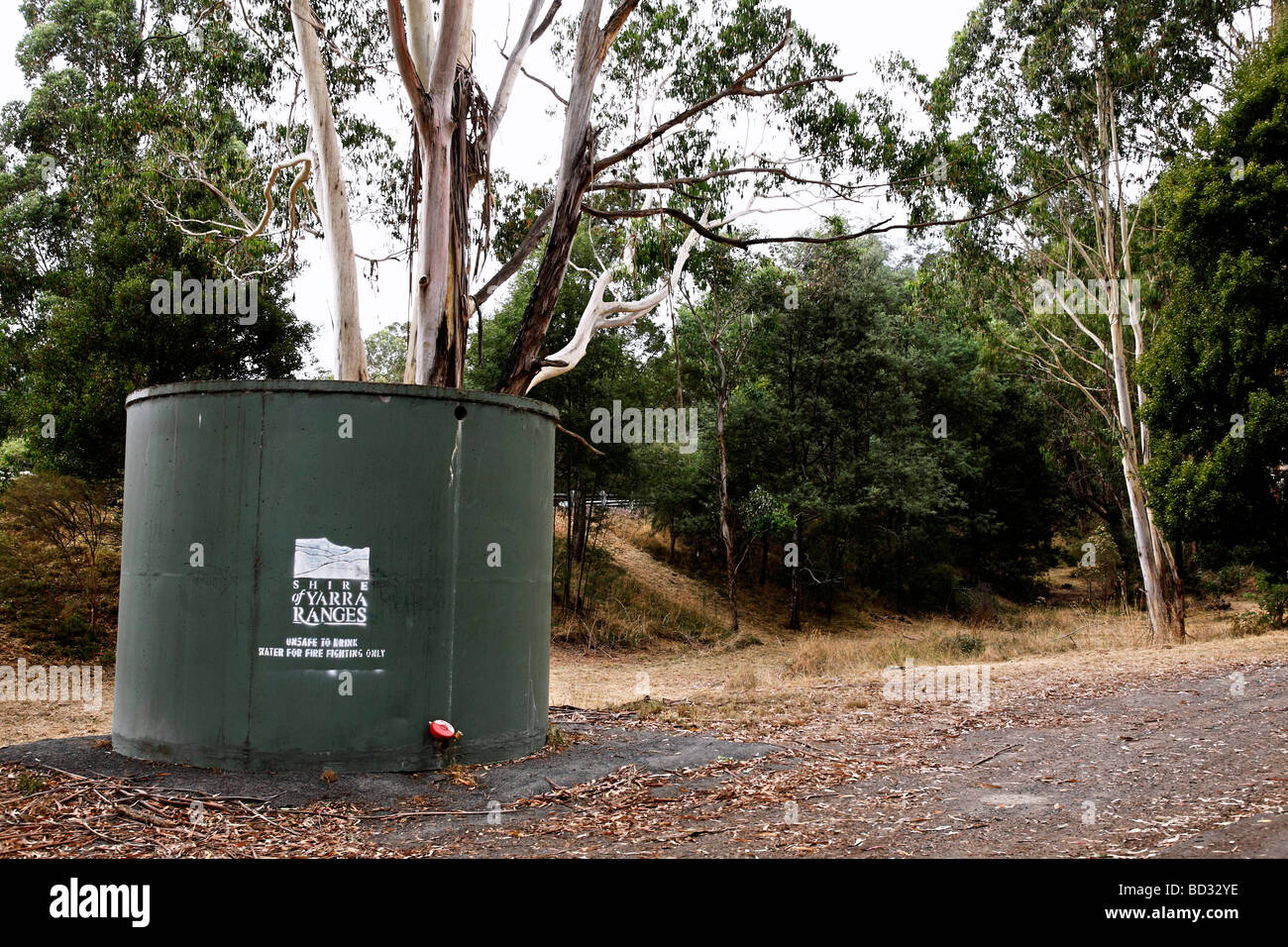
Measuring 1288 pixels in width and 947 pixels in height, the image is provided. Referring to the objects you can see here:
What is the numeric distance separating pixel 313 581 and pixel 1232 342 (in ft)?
42.0

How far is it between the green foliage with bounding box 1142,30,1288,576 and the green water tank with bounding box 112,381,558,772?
36.8 feet

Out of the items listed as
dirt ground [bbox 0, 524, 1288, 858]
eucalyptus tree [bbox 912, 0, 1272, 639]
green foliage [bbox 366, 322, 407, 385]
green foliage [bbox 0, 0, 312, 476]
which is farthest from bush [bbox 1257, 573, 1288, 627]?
green foliage [bbox 366, 322, 407, 385]

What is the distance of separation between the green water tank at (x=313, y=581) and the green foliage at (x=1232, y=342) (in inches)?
441

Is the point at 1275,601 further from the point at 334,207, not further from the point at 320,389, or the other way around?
the point at 320,389

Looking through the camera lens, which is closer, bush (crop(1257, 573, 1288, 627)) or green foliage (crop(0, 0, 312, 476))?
green foliage (crop(0, 0, 312, 476))

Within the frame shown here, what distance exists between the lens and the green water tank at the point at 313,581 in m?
6.57

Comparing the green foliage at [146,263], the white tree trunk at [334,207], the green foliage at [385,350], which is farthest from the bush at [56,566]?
the green foliage at [385,350]

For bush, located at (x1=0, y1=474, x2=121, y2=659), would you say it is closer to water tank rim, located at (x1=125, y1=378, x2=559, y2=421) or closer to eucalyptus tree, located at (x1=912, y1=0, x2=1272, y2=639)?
water tank rim, located at (x1=125, y1=378, x2=559, y2=421)

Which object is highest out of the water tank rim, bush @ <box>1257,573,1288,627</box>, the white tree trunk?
the white tree trunk

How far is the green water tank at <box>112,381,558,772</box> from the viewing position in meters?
6.57

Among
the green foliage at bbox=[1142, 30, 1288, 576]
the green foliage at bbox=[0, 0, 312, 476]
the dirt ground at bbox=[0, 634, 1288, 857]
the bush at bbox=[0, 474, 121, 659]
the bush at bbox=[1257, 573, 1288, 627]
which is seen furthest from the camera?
the bush at bbox=[1257, 573, 1288, 627]

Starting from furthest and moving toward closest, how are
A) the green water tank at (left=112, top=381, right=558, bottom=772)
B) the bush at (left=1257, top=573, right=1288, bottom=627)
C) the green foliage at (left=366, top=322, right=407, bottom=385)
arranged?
the green foliage at (left=366, top=322, right=407, bottom=385), the bush at (left=1257, top=573, right=1288, bottom=627), the green water tank at (left=112, top=381, right=558, bottom=772)

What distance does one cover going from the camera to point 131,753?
22.7 feet

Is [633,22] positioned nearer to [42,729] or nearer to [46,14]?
[42,729]
